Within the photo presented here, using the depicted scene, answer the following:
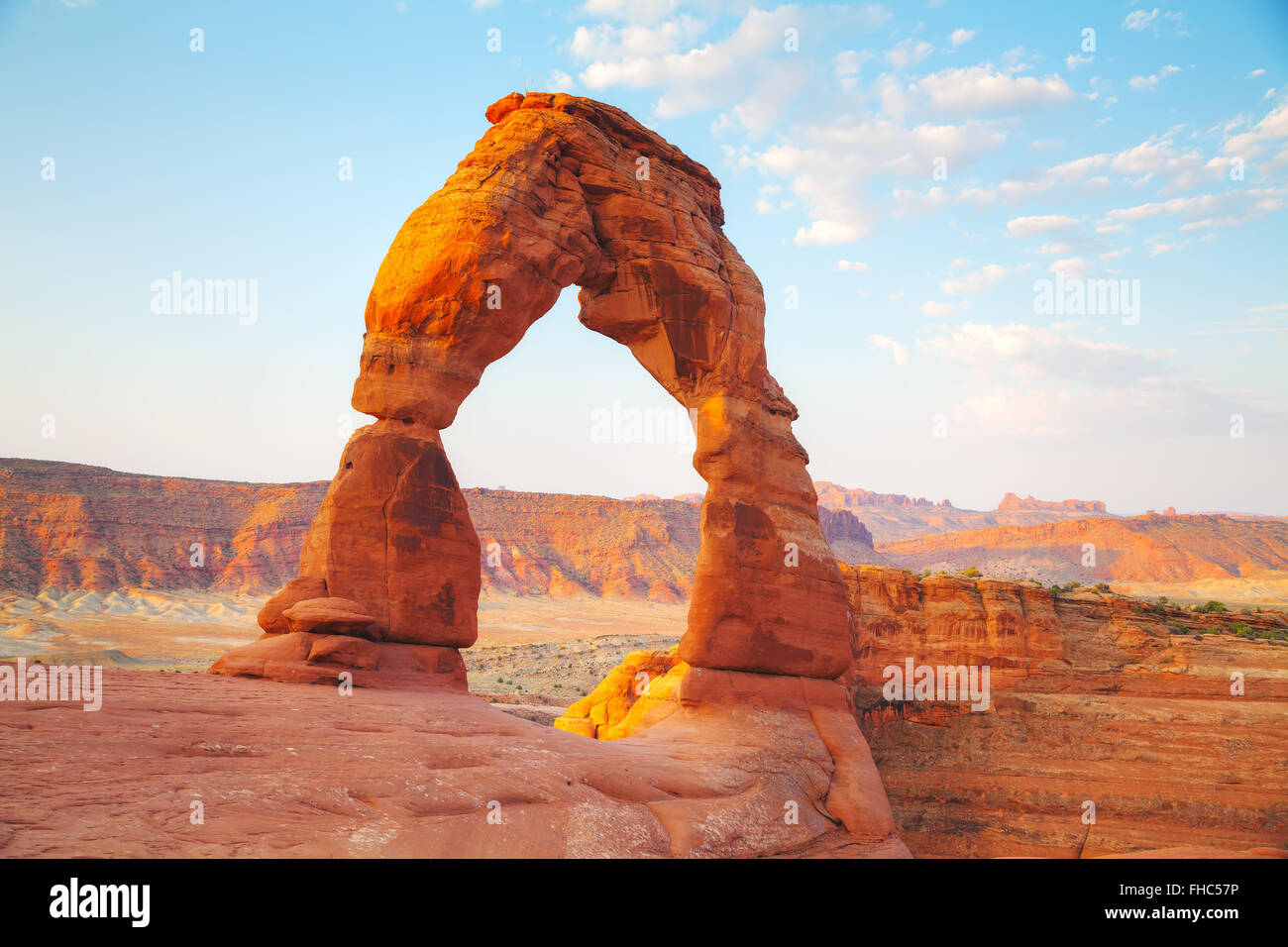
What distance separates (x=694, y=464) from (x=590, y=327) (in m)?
3.58

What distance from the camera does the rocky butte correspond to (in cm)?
1284

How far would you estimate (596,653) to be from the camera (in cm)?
4309

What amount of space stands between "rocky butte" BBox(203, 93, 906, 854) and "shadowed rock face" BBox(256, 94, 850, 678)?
38 mm

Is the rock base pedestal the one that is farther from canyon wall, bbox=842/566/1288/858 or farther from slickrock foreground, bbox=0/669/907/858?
canyon wall, bbox=842/566/1288/858

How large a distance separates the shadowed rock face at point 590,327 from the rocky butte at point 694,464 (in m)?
0.04

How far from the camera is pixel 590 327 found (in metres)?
17.5

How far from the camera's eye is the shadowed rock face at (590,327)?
44.7ft
